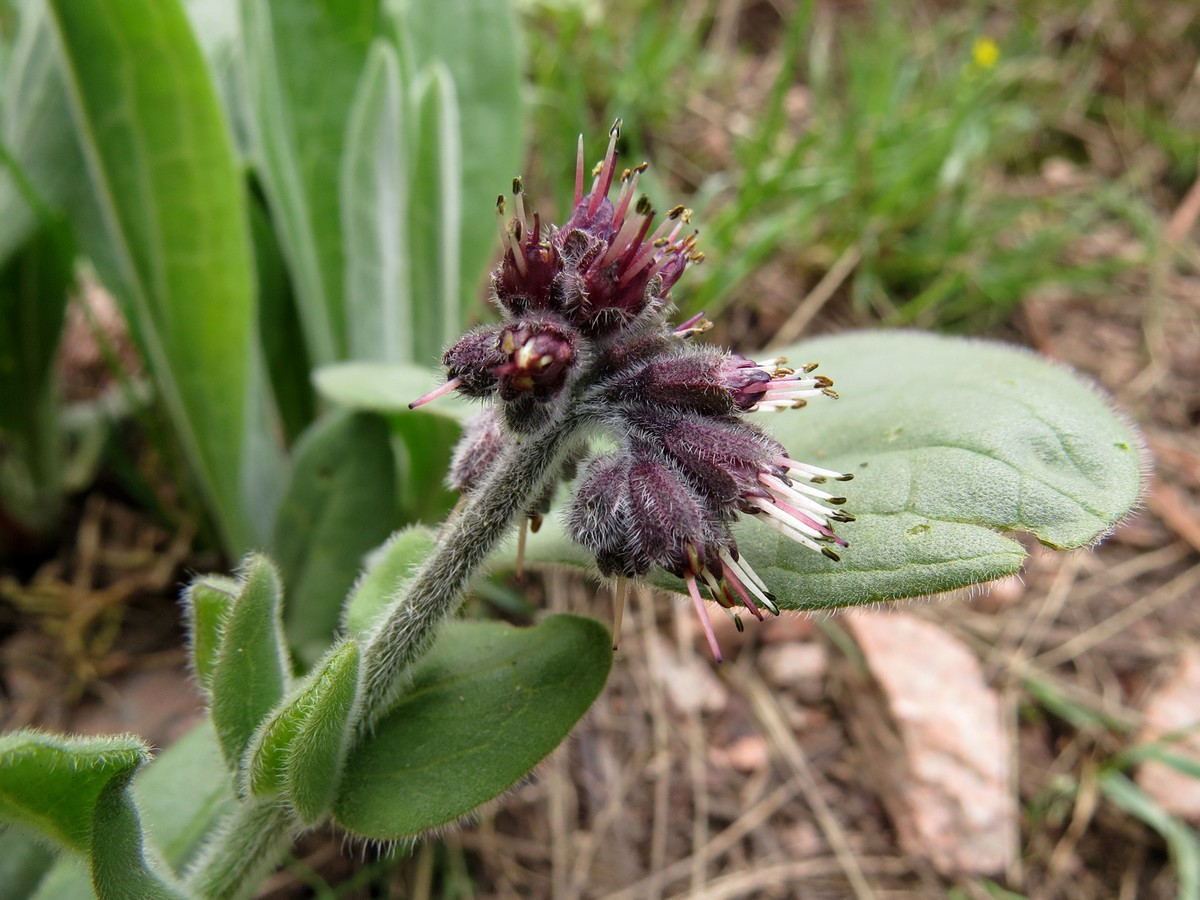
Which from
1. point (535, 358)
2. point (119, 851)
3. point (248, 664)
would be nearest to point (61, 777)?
point (119, 851)

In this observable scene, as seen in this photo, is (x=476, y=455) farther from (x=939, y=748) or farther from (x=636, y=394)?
(x=939, y=748)

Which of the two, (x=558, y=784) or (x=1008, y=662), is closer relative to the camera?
(x=558, y=784)

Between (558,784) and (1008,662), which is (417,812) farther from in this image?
(1008,662)

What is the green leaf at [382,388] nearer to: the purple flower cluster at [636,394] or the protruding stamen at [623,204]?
the purple flower cluster at [636,394]

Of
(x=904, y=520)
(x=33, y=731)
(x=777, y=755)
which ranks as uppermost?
(x=904, y=520)

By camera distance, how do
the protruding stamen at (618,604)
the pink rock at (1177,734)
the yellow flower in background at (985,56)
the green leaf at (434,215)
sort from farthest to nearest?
the yellow flower in background at (985,56)
the pink rock at (1177,734)
the green leaf at (434,215)
the protruding stamen at (618,604)

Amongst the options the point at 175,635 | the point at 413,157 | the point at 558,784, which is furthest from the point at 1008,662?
the point at 175,635

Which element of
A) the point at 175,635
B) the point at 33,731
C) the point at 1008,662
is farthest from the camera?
the point at 1008,662


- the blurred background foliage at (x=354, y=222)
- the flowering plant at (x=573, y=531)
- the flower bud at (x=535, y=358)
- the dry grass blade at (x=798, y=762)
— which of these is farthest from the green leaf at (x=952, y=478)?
the dry grass blade at (x=798, y=762)
